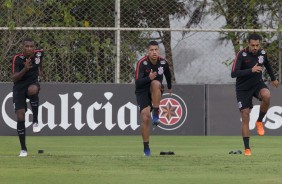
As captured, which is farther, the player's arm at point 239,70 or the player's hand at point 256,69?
the player's arm at point 239,70

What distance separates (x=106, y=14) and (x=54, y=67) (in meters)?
1.78

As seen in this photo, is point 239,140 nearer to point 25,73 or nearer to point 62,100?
point 62,100

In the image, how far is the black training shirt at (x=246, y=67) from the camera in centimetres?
1633

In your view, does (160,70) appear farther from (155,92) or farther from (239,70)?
(239,70)

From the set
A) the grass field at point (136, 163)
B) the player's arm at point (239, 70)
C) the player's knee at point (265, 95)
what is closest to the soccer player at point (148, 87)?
the grass field at point (136, 163)

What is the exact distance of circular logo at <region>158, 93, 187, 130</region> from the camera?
24.0 meters

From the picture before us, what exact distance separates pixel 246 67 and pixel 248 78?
25 cm

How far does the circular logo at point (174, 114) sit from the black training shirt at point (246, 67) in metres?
7.25

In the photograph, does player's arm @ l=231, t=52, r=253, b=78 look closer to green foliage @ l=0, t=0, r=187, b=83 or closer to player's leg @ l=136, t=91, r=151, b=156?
player's leg @ l=136, t=91, r=151, b=156

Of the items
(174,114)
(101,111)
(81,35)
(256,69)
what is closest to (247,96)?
(256,69)

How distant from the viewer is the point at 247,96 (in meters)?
16.6

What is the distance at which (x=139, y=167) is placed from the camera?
1353cm

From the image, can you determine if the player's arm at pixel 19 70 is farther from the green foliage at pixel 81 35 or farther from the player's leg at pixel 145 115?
the green foliage at pixel 81 35

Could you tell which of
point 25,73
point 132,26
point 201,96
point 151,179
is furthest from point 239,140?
point 151,179
